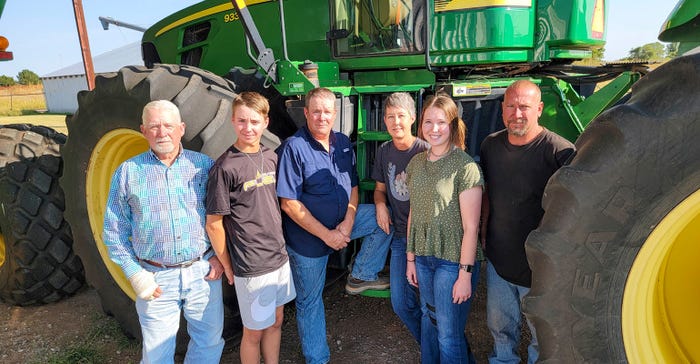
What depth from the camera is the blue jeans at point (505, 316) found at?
258cm

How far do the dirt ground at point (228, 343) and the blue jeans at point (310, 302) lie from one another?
0.98ft

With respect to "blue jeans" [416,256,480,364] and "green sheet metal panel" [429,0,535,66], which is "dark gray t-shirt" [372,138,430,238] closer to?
"blue jeans" [416,256,480,364]

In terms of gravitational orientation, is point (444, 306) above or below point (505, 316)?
above

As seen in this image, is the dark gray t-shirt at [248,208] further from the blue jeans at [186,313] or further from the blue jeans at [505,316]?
the blue jeans at [505,316]

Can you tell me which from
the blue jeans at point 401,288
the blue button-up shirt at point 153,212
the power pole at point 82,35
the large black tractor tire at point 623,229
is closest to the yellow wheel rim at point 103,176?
the blue button-up shirt at point 153,212

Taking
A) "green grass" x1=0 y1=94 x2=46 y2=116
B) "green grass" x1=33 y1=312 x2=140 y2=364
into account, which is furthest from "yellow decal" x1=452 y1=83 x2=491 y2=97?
"green grass" x1=0 y1=94 x2=46 y2=116

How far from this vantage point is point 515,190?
2.34 meters

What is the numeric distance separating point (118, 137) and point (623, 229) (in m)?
2.95

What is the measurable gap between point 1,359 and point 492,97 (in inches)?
152

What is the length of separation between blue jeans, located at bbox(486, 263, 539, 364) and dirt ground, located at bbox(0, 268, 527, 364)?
543 millimetres

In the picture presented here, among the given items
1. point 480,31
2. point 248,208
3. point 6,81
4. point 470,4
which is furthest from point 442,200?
point 6,81

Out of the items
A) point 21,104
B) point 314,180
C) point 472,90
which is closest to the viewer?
point 314,180

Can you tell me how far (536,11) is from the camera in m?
3.61

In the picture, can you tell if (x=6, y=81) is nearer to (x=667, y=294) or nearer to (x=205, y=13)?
(x=205, y=13)
